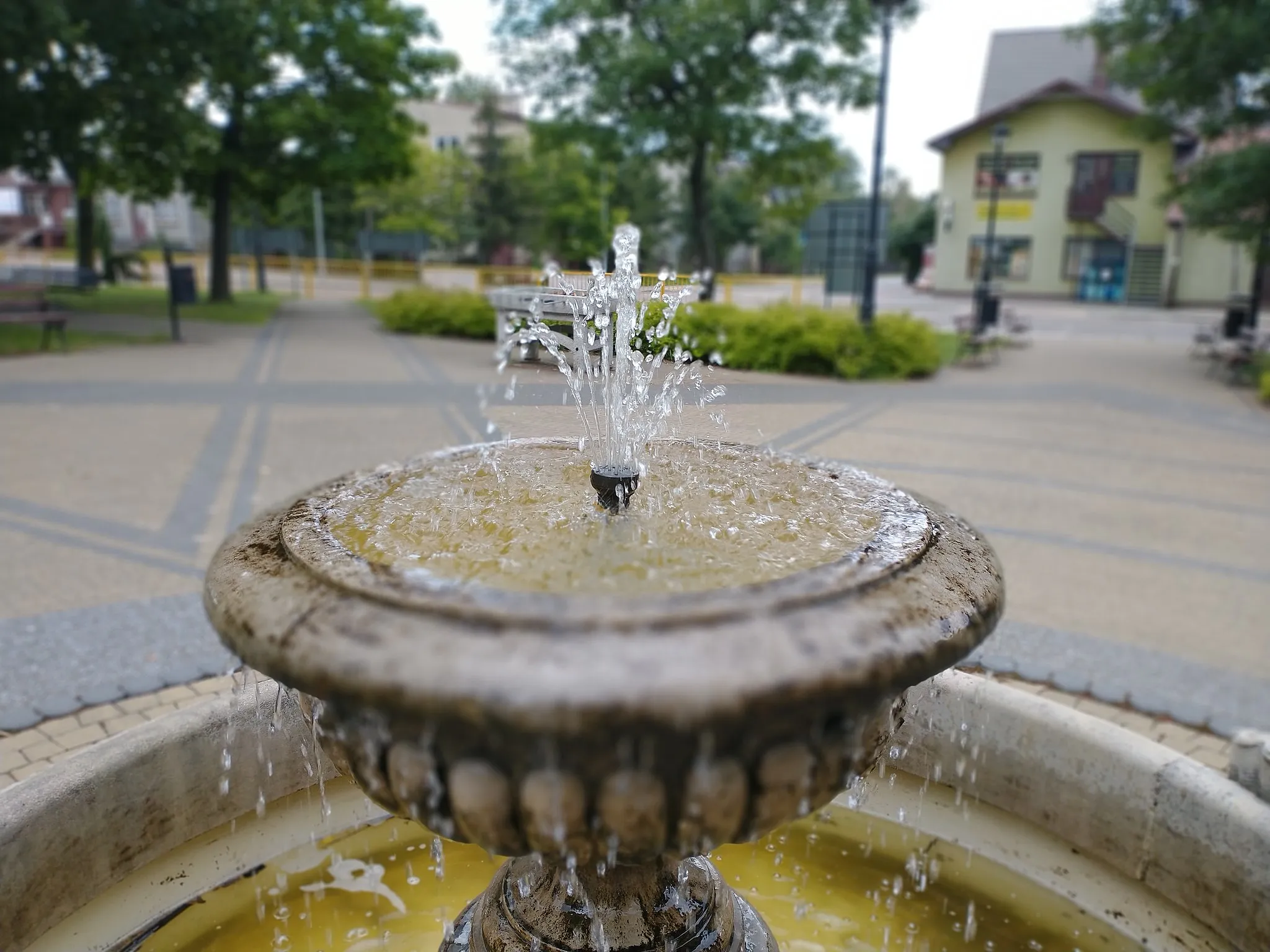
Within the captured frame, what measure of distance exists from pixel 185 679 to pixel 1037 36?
4994 centimetres

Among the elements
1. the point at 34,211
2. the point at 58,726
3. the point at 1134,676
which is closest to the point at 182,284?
the point at 58,726

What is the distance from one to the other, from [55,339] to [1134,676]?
55.1 feet

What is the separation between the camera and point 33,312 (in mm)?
14031

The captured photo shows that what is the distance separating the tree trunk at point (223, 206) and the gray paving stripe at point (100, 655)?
19.5 metres

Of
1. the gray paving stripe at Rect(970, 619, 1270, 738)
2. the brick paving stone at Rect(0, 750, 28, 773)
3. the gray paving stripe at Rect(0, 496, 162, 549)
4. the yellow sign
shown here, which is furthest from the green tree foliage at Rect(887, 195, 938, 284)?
the brick paving stone at Rect(0, 750, 28, 773)

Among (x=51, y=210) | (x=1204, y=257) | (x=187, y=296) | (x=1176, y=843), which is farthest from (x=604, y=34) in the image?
(x=51, y=210)

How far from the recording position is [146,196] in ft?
78.6

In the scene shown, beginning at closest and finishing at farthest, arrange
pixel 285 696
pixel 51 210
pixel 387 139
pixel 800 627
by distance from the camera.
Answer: pixel 800 627, pixel 285 696, pixel 387 139, pixel 51 210

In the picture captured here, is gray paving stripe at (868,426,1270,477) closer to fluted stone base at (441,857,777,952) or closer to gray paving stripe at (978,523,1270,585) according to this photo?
gray paving stripe at (978,523,1270,585)

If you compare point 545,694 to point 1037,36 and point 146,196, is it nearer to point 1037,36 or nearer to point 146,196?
point 146,196

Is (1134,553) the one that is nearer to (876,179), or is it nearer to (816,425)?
(816,425)

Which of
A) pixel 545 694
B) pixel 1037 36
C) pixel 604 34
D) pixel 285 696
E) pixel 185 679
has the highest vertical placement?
pixel 1037 36

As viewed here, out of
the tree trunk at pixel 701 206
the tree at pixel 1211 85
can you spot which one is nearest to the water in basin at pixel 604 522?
the tree at pixel 1211 85

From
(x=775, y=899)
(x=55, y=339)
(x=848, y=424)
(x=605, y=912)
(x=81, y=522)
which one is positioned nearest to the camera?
(x=605, y=912)
